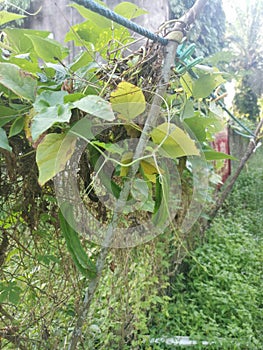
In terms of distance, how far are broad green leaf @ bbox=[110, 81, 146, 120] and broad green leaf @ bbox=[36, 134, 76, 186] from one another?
65mm

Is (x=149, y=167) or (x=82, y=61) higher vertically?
(x=82, y=61)

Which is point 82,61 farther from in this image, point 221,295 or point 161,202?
point 221,295

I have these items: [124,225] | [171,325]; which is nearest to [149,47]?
[124,225]

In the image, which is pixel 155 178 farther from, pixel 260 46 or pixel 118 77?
pixel 260 46

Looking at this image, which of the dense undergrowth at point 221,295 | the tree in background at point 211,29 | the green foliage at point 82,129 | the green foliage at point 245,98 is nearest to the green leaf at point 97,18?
the green foliage at point 82,129

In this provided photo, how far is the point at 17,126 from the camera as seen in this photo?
1.22 ft

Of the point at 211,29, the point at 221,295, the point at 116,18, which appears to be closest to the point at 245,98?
the point at 211,29

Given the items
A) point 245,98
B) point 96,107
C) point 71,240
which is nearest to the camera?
point 96,107

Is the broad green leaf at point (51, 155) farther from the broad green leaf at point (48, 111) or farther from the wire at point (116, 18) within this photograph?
the wire at point (116, 18)

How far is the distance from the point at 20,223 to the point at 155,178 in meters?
0.21

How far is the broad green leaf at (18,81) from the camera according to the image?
34cm

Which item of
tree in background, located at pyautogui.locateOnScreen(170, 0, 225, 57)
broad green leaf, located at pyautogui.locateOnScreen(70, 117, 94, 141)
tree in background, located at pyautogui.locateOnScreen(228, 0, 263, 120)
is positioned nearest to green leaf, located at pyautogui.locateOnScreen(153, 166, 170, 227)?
broad green leaf, located at pyautogui.locateOnScreen(70, 117, 94, 141)

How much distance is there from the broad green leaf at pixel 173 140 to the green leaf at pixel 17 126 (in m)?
0.13

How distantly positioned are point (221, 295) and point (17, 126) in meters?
1.57
